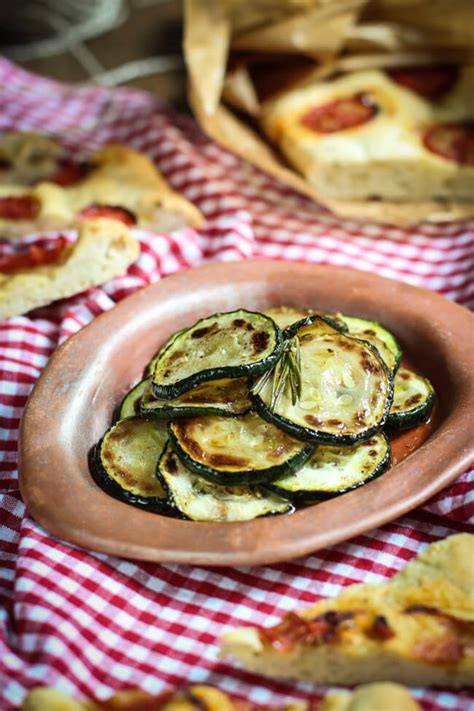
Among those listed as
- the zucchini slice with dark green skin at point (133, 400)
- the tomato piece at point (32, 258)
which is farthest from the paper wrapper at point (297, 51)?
the zucchini slice with dark green skin at point (133, 400)

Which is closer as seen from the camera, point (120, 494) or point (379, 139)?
point (120, 494)

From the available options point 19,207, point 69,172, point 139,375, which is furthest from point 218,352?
point 69,172

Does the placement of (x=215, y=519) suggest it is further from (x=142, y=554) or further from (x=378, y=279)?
(x=378, y=279)

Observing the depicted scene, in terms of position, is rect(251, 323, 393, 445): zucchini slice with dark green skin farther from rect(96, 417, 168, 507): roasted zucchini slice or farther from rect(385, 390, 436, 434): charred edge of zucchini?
rect(96, 417, 168, 507): roasted zucchini slice

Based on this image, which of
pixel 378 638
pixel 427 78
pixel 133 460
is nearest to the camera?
pixel 378 638

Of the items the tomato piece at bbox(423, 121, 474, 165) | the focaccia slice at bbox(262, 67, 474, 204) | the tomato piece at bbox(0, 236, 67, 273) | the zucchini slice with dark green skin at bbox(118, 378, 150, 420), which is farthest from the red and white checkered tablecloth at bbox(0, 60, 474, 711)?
the tomato piece at bbox(423, 121, 474, 165)

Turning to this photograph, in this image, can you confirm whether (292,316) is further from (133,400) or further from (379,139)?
(379,139)

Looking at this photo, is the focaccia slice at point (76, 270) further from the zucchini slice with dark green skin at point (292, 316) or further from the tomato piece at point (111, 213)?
the zucchini slice with dark green skin at point (292, 316)
